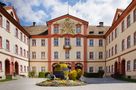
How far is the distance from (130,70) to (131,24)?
5.00m

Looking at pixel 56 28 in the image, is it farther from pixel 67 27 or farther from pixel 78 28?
pixel 78 28

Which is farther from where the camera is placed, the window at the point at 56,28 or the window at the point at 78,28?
the window at the point at 78,28

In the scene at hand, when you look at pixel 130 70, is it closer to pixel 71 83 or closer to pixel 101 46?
pixel 71 83

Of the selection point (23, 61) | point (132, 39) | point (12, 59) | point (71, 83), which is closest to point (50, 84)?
point (71, 83)

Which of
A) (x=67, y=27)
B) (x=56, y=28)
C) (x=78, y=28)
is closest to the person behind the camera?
(x=67, y=27)

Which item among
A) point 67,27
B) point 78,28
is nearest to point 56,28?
point 67,27

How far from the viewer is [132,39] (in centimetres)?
2619

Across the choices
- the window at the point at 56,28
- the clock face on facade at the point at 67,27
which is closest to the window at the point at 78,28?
the clock face on facade at the point at 67,27

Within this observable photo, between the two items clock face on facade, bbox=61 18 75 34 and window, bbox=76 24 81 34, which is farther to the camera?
window, bbox=76 24 81 34

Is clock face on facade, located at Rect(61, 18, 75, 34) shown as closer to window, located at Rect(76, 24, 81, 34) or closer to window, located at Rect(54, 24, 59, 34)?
window, located at Rect(76, 24, 81, 34)

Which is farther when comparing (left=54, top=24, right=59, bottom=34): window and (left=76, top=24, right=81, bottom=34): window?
(left=76, top=24, right=81, bottom=34): window

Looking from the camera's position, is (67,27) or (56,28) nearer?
(67,27)

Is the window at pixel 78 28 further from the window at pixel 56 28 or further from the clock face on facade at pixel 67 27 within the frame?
the window at pixel 56 28

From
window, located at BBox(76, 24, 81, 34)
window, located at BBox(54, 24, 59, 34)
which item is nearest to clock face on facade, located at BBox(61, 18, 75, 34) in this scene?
window, located at BBox(76, 24, 81, 34)
